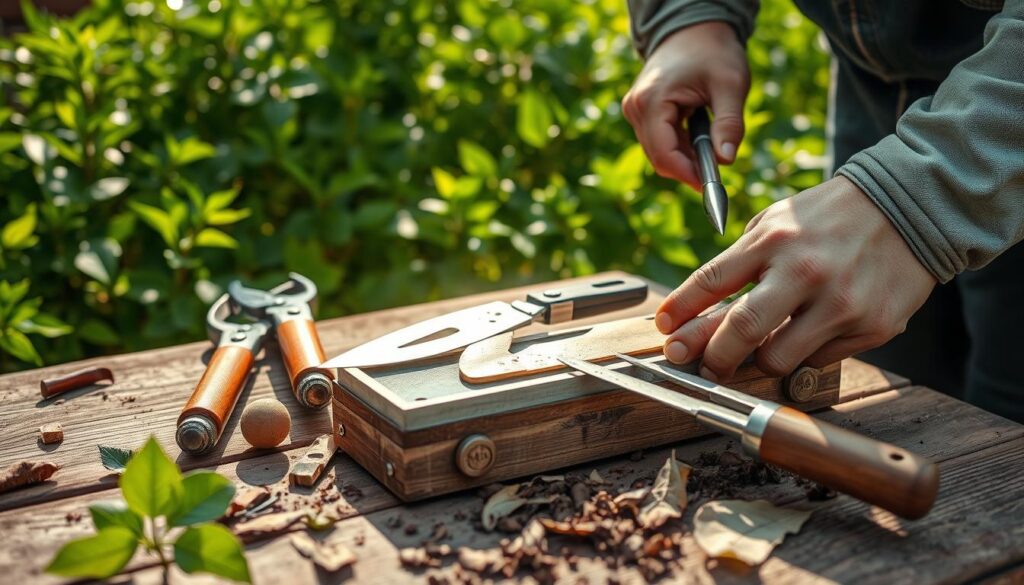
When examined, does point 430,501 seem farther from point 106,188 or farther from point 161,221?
point 106,188

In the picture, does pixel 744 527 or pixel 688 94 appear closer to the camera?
pixel 744 527

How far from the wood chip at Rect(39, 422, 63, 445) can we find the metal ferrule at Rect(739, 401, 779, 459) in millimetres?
1028

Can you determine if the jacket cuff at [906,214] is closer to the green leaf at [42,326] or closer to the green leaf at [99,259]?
the green leaf at [42,326]

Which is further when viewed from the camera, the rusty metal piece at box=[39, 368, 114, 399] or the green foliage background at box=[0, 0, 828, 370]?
the green foliage background at box=[0, 0, 828, 370]

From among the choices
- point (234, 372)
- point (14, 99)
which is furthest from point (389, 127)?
point (234, 372)

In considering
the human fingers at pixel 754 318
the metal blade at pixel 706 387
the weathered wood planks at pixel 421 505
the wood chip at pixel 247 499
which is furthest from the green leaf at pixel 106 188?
the human fingers at pixel 754 318

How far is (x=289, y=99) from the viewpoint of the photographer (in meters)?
2.72

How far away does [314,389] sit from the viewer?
1490 mm

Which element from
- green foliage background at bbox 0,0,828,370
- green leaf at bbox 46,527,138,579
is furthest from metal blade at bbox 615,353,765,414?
green foliage background at bbox 0,0,828,370

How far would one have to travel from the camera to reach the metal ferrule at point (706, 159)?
174cm

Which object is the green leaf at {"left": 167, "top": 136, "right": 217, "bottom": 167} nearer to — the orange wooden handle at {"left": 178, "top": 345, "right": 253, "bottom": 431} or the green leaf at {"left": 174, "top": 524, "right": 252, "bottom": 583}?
the orange wooden handle at {"left": 178, "top": 345, "right": 253, "bottom": 431}

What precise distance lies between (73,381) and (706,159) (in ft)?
4.04

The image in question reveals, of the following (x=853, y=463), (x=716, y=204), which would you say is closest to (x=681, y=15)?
(x=716, y=204)

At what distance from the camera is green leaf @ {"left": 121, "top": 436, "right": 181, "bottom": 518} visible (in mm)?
1036
